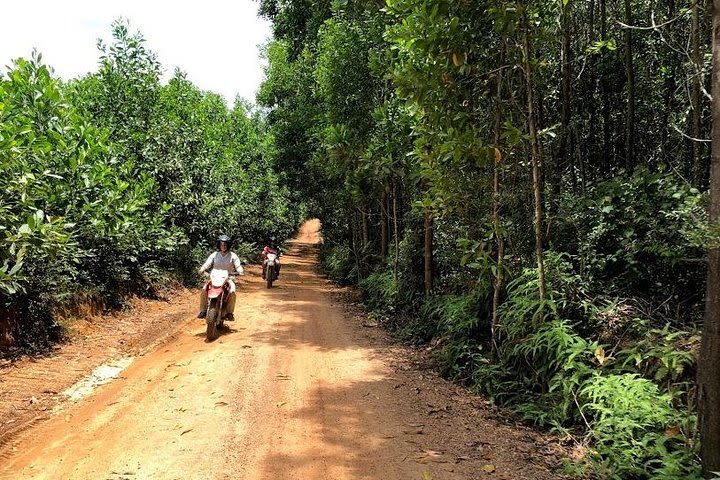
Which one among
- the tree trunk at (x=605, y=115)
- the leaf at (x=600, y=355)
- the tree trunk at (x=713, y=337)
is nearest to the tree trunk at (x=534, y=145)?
the leaf at (x=600, y=355)

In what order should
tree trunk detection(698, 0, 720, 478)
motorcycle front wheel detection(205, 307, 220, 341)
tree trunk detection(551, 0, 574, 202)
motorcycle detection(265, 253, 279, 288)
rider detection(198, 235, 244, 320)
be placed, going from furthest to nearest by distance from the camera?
motorcycle detection(265, 253, 279, 288)
rider detection(198, 235, 244, 320)
motorcycle front wheel detection(205, 307, 220, 341)
tree trunk detection(551, 0, 574, 202)
tree trunk detection(698, 0, 720, 478)

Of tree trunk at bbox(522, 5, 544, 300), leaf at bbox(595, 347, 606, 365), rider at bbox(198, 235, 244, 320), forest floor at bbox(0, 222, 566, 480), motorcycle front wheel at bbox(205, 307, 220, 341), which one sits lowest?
forest floor at bbox(0, 222, 566, 480)

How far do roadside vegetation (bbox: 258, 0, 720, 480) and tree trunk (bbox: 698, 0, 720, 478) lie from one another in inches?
1.2

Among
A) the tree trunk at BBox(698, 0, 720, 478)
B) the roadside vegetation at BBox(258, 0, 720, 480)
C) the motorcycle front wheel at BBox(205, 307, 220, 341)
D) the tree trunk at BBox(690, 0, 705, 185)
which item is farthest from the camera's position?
the motorcycle front wheel at BBox(205, 307, 220, 341)

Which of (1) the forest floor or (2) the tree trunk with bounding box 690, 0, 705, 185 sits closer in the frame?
(1) the forest floor

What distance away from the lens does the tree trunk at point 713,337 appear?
317 cm

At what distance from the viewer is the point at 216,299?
7.95 metres

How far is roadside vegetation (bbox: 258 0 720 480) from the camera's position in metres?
4.25

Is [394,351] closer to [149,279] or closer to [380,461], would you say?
[380,461]

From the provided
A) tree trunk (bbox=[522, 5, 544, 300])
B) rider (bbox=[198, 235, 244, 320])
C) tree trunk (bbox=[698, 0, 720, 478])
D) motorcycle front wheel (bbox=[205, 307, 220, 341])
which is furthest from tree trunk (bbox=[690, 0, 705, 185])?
motorcycle front wheel (bbox=[205, 307, 220, 341])

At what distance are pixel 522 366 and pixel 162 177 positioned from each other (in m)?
10.4

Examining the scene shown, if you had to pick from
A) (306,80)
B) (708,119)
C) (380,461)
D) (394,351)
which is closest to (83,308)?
(394,351)

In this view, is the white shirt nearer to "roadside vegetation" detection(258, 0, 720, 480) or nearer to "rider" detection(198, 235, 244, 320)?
"rider" detection(198, 235, 244, 320)

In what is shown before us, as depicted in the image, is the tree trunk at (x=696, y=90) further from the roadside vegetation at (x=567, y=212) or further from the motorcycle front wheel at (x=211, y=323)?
the motorcycle front wheel at (x=211, y=323)
